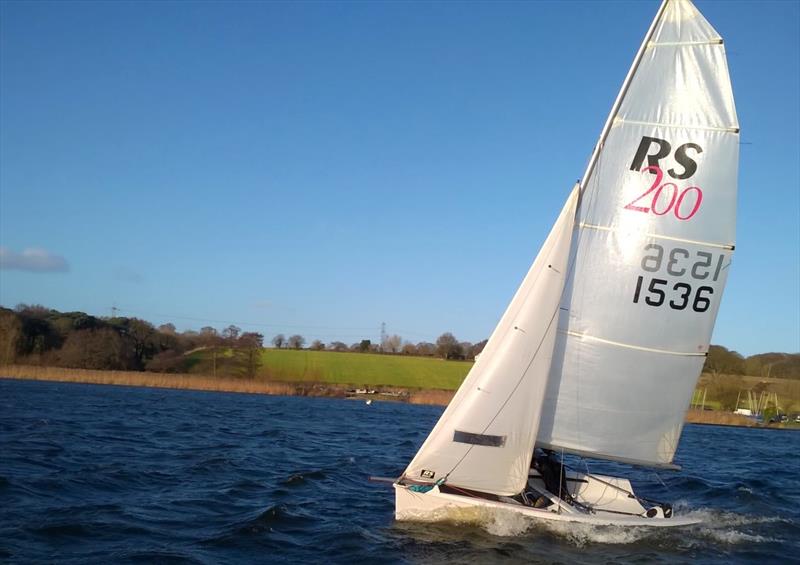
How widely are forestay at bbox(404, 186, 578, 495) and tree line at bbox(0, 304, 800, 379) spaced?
154 feet

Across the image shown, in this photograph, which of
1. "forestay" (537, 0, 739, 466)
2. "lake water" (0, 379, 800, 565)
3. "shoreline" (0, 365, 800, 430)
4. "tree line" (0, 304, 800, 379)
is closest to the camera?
"lake water" (0, 379, 800, 565)

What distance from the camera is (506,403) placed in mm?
11016

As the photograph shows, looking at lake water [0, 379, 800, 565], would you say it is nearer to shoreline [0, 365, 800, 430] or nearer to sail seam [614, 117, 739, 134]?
sail seam [614, 117, 739, 134]

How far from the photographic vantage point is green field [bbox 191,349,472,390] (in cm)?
6331

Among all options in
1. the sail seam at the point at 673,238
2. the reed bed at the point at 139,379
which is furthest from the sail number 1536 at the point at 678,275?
the reed bed at the point at 139,379

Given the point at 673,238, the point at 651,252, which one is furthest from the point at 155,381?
the point at 673,238

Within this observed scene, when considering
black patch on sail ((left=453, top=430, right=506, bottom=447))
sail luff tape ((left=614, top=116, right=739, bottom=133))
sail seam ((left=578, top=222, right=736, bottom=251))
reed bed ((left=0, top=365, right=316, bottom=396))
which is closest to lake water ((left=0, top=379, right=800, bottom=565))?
black patch on sail ((left=453, top=430, right=506, bottom=447))

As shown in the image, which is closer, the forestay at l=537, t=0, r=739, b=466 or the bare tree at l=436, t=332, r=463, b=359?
the forestay at l=537, t=0, r=739, b=466

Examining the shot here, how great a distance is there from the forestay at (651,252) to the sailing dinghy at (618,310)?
2 cm

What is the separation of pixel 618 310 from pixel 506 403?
7.73ft

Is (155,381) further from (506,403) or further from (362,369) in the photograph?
(506,403)

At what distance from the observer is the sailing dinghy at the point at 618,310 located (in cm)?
1098

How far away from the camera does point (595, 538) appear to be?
1080 cm

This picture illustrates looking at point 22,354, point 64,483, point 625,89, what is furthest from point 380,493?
point 22,354
